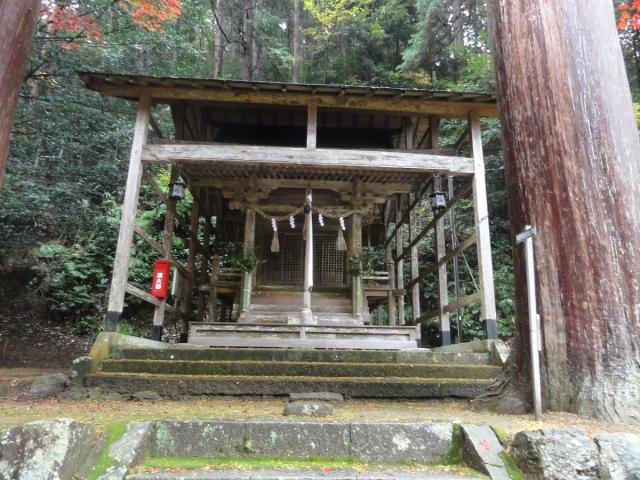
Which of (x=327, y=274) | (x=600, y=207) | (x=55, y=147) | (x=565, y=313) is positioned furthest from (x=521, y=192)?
(x=55, y=147)

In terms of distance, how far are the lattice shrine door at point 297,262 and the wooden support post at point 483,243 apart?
4284mm

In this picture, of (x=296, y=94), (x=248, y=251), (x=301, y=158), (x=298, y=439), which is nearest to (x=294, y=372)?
(x=298, y=439)

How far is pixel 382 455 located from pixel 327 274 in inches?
318

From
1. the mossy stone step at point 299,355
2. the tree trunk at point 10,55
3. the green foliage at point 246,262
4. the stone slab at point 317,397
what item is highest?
the tree trunk at point 10,55

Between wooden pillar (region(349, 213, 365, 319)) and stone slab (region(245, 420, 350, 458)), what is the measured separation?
675cm

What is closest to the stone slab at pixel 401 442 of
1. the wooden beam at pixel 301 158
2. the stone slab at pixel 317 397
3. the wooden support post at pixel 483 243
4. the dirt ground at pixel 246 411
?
the dirt ground at pixel 246 411

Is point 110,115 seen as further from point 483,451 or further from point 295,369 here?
point 483,451

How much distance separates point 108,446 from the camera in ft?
8.86

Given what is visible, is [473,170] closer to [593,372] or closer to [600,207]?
[600,207]

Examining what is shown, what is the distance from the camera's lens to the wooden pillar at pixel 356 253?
9781mm

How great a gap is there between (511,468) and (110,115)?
10.6 m

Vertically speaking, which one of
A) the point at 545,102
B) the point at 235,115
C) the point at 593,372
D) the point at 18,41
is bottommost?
the point at 593,372

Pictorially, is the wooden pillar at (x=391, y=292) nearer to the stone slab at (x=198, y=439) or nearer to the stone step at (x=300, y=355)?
the stone step at (x=300, y=355)

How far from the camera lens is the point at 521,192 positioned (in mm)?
3988
